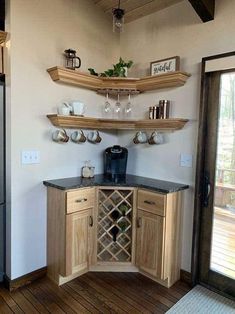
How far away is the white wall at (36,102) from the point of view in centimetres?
222

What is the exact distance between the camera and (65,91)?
2.59m

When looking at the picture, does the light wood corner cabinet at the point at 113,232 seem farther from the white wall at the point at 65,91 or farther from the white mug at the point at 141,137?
the white mug at the point at 141,137

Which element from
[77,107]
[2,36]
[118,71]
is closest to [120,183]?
[77,107]

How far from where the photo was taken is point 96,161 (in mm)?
2957

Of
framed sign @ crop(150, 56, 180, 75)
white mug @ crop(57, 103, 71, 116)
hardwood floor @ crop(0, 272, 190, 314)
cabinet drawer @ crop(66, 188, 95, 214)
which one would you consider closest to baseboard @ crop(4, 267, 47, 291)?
hardwood floor @ crop(0, 272, 190, 314)

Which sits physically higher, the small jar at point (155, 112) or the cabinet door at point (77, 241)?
the small jar at point (155, 112)

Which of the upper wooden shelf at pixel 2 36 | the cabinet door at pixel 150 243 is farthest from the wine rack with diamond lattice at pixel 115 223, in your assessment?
the upper wooden shelf at pixel 2 36

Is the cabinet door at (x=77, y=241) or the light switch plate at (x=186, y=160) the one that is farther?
the light switch plate at (x=186, y=160)

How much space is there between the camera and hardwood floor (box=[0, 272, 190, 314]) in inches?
80.7

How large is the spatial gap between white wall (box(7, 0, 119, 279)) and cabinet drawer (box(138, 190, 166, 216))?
2.56 ft

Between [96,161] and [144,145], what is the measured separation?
1.93ft

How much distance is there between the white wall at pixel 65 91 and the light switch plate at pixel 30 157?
0.04 m

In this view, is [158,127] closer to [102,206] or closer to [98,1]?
[102,206]

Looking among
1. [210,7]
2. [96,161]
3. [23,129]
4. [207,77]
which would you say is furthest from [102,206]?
[210,7]
